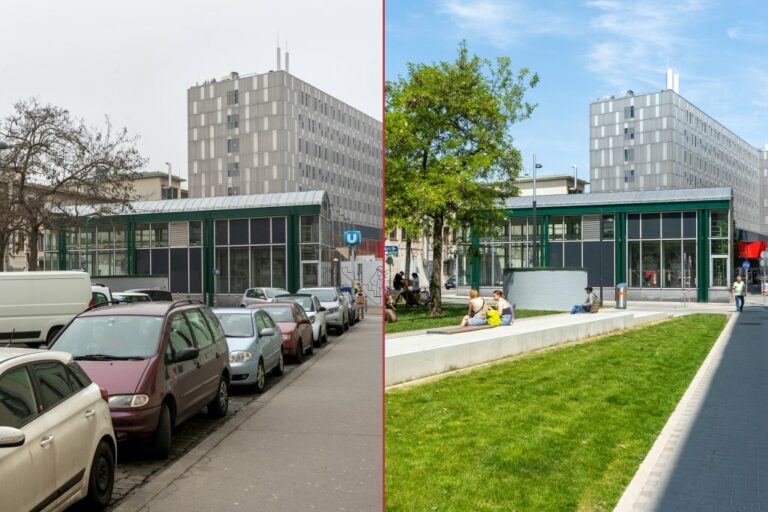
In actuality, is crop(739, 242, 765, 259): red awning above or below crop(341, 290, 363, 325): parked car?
above

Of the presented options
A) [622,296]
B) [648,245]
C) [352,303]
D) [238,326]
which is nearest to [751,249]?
[648,245]

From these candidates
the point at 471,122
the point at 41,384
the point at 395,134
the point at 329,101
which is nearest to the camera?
the point at 329,101

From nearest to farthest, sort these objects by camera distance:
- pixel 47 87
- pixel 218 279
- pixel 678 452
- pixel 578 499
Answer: pixel 578 499 → pixel 218 279 → pixel 47 87 → pixel 678 452

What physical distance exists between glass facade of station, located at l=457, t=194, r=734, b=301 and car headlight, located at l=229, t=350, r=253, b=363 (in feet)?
93.4

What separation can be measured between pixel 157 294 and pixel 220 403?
2607mm

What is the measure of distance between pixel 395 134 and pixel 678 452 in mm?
6264

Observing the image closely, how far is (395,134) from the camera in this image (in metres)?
11.1

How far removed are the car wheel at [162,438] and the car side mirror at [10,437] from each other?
2637 millimetres

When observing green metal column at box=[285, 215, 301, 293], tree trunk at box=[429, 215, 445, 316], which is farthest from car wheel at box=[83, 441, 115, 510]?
tree trunk at box=[429, 215, 445, 316]

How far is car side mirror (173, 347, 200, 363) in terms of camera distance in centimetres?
667

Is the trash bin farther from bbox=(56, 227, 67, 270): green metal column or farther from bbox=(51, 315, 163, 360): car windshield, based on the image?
bbox=(56, 227, 67, 270): green metal column

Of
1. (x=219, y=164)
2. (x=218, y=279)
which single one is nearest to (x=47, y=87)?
(x=219, y=164)

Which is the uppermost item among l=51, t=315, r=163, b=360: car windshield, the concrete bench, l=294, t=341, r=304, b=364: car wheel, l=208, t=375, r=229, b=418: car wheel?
l=51, t=315, r=163, b=360: car windshield

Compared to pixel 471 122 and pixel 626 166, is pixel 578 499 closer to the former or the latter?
pixel 471 122
